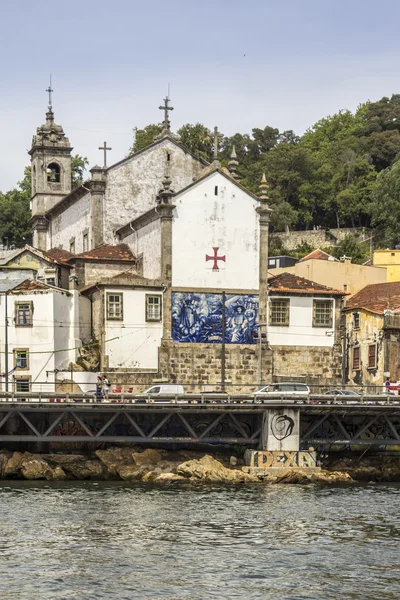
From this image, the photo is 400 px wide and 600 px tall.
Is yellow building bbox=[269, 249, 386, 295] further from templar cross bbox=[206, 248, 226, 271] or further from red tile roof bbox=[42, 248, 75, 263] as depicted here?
templar cross bbox=[206, 248, 226, 271]

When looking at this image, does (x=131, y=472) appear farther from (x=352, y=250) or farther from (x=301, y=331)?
(x=352, y=250)

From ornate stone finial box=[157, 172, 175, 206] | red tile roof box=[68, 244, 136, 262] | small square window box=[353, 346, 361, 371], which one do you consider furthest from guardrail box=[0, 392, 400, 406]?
red tile roof box=[68, 244, 136, 262]

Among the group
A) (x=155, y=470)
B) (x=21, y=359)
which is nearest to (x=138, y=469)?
(x=155, y=470)

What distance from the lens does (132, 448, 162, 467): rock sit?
205 ft

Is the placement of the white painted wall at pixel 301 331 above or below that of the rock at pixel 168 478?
above

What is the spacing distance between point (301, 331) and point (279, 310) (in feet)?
6.90

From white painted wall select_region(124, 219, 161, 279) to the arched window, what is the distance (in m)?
21.0

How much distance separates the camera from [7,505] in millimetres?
52281

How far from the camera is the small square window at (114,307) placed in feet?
257

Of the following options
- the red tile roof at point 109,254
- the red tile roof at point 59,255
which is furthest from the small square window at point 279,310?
the red tile roof at point 59,255

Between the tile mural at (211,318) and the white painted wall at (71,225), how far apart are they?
555 inches

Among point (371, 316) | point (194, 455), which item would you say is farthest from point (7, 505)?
point (371, 316)

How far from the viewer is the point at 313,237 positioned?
143 meters

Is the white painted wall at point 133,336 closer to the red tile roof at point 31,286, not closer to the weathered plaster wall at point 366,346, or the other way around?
the red tile roof at point 31,286
